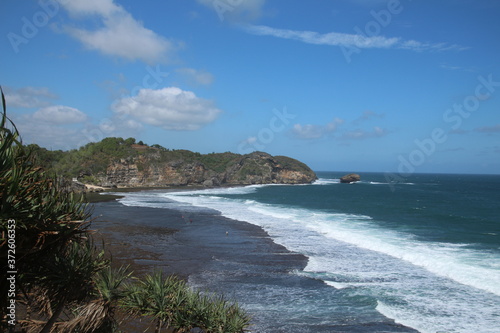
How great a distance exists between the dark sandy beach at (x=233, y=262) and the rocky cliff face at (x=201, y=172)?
49866 millimetres

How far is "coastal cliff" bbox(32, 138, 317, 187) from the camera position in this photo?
7425 centimetres

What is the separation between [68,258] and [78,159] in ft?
261

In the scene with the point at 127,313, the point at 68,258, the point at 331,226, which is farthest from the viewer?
the point at 331,226

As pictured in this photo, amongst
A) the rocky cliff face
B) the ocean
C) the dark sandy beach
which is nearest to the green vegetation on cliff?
the dark sandy beach

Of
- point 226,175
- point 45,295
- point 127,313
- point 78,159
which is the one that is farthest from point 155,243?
point 226,175

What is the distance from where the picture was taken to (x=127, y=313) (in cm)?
780

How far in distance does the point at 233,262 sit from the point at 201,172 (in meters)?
77.6

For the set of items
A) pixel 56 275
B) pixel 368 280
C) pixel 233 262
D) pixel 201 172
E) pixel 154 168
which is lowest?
pixel 368 280

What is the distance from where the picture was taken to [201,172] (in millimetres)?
94438

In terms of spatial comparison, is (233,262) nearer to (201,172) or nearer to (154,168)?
(154,168)

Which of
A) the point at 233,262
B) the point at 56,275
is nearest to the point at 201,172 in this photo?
the point at 233,262

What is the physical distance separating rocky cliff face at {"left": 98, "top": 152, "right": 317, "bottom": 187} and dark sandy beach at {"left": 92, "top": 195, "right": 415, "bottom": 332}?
49866mm

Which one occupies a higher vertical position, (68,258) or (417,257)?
(68,258)

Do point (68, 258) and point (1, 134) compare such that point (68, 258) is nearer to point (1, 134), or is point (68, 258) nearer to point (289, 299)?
point (1, 134)
